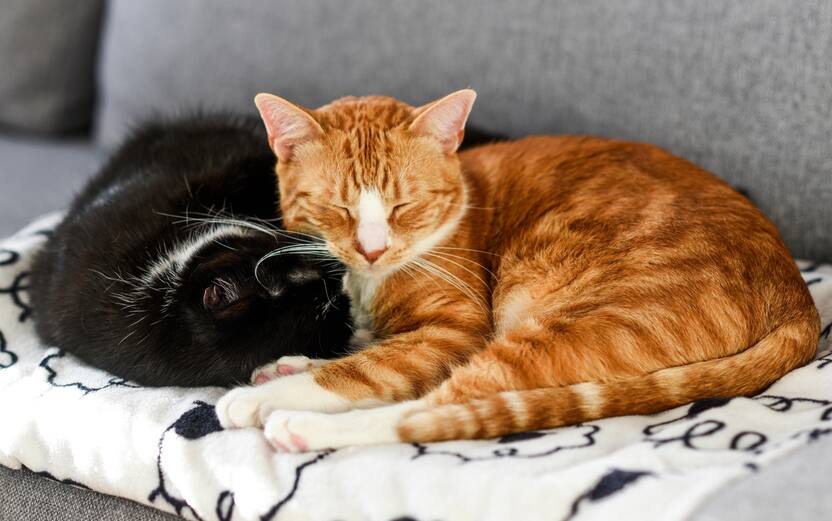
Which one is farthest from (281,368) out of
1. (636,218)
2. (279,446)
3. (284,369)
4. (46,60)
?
(46,60)

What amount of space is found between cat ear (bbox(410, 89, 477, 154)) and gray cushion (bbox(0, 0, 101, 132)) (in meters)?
1.90

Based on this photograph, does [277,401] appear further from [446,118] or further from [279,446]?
[446,118]

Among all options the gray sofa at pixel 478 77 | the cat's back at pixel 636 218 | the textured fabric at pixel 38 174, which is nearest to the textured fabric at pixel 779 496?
the gray sofa at pixel 478 77

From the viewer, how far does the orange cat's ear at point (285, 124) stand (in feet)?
4.96

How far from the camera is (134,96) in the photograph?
2.79 metres

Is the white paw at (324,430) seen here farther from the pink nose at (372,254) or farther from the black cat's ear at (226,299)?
the pink nose at (372,254)

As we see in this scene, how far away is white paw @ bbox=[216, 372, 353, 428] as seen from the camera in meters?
1.32

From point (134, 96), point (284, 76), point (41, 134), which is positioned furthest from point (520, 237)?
point (41, 134)

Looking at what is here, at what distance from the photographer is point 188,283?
59.7 inches

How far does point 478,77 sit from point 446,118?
0.68 metres

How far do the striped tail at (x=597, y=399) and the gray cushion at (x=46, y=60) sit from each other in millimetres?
2337

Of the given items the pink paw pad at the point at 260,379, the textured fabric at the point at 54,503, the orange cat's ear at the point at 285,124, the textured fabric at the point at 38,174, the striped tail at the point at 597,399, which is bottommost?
the textured fabric at the point at 54,503

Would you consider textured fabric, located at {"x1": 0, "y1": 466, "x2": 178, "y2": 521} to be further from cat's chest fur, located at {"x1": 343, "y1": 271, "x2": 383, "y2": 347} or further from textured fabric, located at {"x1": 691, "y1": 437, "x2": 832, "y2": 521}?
textured fabric, located at {"x1": 691, "y1": 437, "x2": 832, "y2": 521}

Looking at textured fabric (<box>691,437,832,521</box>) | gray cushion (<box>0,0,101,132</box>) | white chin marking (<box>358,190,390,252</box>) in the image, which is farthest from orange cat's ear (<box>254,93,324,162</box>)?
gray cushion (<box>0,0,101,132</box>)
